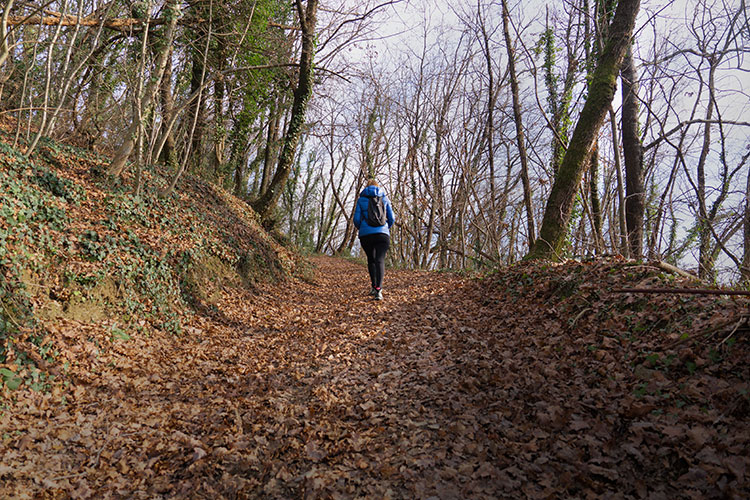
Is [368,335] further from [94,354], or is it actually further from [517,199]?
[517,199]

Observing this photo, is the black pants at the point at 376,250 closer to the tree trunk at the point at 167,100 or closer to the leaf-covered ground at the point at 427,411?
the leaf-covered ground at the point at 427,411

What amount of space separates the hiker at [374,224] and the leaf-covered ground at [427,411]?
7.91ft

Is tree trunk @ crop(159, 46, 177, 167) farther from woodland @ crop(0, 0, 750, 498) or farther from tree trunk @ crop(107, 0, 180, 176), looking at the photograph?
tree trunk @ crop(107, 0, 180, 176)

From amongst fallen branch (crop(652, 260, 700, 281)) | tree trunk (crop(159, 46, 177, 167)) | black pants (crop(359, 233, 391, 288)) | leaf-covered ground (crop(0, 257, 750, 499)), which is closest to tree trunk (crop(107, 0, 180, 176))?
tree trunk (crop(159, 46, 177, 167))

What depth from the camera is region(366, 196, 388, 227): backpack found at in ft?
25.6

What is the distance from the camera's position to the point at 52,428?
3.37m

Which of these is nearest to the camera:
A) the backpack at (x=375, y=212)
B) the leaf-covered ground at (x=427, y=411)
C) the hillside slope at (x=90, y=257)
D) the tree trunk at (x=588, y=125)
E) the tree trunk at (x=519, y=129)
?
the leaf-covered ground at (x=427, y=411)

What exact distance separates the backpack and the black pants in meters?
0.25

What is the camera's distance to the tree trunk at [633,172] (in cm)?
820

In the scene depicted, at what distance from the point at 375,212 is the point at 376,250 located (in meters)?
0.80

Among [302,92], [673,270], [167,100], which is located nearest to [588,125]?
[673,270]

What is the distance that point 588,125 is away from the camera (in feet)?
23.3

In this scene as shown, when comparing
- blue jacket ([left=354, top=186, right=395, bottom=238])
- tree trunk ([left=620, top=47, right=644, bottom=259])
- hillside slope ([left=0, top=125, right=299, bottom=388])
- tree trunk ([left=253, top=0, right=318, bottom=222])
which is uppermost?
tree trunk ([left=253, top=0, right=318, bottom=222])

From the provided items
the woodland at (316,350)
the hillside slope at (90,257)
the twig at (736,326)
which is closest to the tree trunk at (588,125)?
the woodland at (316,350)
